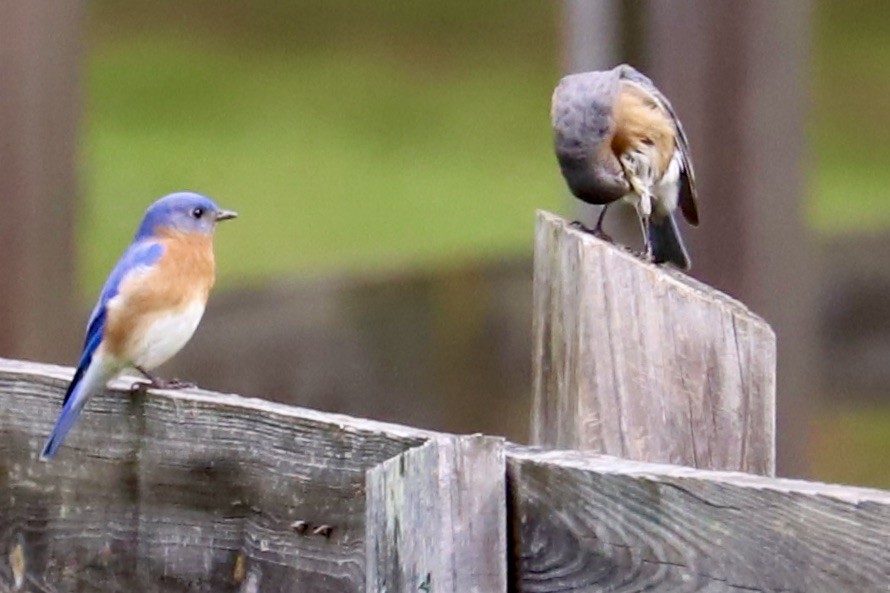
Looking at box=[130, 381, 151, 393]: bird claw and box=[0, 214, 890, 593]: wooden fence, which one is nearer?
box=[0, 214, 890, 593]: wooden fence

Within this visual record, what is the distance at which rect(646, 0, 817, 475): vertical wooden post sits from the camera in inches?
119

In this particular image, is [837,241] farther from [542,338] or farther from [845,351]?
[542,338]

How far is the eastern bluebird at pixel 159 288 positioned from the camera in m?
3.08

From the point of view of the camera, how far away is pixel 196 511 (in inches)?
82.0

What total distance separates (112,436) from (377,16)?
22.2 meters

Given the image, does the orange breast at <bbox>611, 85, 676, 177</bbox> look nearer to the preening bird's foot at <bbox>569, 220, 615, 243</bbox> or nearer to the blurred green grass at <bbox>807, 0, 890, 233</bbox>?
the preening bird's foot at <bbox>569, 220, 615, 243</bbox>

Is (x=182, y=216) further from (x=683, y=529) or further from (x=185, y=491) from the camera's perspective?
(x=683, y=529)

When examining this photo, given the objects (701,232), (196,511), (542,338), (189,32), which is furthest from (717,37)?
(189,32)

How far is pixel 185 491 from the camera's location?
210 cm

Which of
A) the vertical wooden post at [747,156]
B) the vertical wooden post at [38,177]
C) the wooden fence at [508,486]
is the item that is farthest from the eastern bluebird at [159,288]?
the vertical wooden post at [747,156]

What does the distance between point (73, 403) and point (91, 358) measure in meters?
0.34

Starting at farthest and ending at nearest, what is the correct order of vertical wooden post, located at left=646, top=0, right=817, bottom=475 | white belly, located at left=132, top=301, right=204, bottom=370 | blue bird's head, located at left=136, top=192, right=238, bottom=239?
blue bird's head, located at left=136, top=192, right=238, bottom=239 → white belly, located at left=132, top=301, right=204, bottom=370 → vertical wooden post, located at left=646, top=0, right=817, bottom=475

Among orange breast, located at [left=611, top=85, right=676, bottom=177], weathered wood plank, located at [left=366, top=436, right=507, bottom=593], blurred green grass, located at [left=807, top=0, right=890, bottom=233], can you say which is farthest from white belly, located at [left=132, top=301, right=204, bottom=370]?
blurred green grass, located at [left=807, top=0, right=890, bottom=233]

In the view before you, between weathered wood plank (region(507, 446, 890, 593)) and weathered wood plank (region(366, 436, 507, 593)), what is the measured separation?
28 mm
